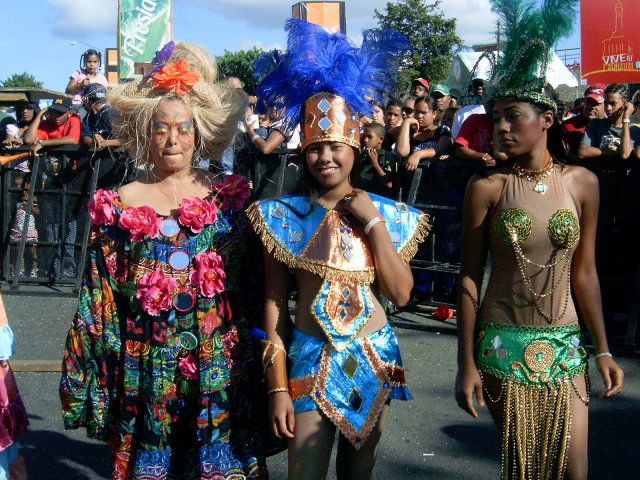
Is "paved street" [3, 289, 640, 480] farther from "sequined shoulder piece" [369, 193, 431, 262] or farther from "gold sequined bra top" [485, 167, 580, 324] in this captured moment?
"sequined shoulder piece" [369, 193, 431, 262]

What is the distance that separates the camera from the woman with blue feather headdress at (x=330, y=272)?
2799 mm

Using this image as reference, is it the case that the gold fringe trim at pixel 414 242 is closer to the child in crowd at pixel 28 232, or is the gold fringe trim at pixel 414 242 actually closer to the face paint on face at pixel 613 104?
the face paint on face at pixel 613 104

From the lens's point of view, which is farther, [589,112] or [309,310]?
[589,112]

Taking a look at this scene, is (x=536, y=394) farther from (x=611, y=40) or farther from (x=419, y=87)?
(x=611, y=40)

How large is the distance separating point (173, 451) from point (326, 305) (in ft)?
3.04

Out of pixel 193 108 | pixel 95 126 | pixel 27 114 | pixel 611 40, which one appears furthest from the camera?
pixel 27 114

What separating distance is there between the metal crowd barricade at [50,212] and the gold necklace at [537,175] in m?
6.02

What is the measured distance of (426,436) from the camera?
183 inches

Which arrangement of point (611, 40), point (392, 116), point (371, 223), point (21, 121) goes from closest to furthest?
point (371, 223)
point (392, 116)
point (611, 40)
point (21, 121)

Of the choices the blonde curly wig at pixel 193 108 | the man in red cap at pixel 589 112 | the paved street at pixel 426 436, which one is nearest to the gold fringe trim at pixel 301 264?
the blonde curly wig at pixel 193 108

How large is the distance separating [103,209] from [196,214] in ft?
1.22

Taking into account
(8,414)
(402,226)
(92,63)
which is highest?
(92,63)

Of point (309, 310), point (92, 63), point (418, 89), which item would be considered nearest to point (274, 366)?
point (309, 310)

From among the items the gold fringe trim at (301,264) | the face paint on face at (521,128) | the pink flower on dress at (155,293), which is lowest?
the pink flower on dress at (155,293)
